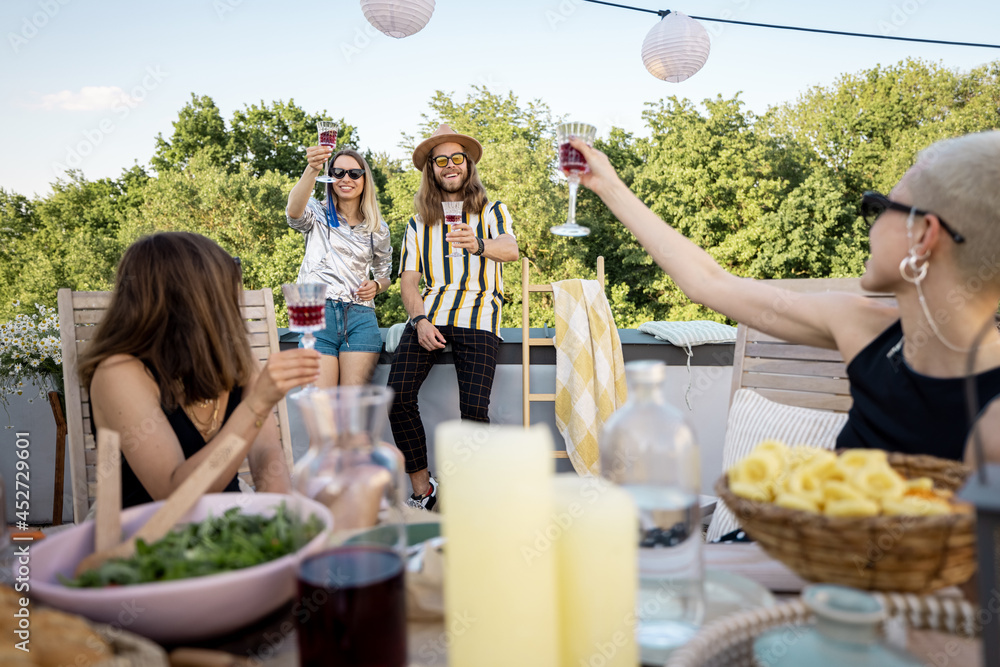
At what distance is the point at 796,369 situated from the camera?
1.85m

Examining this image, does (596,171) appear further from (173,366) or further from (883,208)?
(173,366)

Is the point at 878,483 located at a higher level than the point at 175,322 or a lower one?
lower

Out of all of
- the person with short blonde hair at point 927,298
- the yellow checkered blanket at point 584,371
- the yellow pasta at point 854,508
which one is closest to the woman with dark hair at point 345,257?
the yellow checkered blanket at point 584,371

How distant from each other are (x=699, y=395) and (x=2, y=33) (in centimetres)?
2301

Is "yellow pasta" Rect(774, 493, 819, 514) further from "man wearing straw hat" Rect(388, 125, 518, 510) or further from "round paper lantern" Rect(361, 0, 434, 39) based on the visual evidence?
"round paper lantern" Rect(361, 0, 434, 39)

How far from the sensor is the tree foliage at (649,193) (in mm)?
16031

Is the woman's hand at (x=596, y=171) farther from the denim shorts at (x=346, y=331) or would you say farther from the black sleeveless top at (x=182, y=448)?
the denim shorts at (x=346, y=331)

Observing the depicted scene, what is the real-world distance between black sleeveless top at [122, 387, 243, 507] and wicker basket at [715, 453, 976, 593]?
1124 millimetres

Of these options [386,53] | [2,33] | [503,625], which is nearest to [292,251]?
[386,53]

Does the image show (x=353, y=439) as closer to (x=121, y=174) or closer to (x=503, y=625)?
(x=503, y=625)

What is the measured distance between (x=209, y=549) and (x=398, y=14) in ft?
13.5

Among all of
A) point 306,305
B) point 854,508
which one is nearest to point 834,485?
point 854,508

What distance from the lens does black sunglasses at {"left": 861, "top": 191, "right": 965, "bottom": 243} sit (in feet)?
3.63

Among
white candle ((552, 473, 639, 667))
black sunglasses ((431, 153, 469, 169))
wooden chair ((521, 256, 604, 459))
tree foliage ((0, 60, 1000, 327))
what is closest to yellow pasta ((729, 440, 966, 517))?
white candle ((552, 473, 639, 667))
